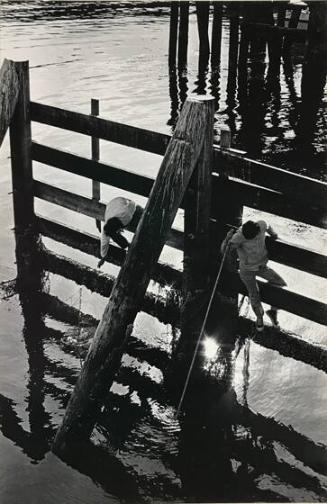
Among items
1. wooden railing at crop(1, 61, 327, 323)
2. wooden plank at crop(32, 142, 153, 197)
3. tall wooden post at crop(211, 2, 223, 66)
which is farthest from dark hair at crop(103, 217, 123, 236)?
tall wooden post at crop(211, 2, 223, 66)

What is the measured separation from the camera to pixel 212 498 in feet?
17.9

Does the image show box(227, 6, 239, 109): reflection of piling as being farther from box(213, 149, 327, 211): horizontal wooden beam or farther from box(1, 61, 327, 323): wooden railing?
box(213, 149, 327, 211): horizontal wooden beam

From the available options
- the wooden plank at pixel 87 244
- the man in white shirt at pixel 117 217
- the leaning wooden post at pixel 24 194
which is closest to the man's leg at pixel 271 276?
the wooden plank at pixel 87 244

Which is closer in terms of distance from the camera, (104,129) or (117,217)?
(117,217)

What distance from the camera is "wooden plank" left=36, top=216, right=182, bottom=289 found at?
7.59 metres

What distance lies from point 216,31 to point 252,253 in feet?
56.2

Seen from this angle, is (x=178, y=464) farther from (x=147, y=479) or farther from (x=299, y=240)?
(x=299, y=240)

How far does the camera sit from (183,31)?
22.2 meters

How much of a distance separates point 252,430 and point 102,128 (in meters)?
4.10

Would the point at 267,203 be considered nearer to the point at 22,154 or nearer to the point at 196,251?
the point at 196,251

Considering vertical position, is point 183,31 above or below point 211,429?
above

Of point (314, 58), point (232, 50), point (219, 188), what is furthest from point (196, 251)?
point (232, 50)

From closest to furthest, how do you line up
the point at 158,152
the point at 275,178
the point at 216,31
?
the point at 275,178 < the point at 158,152 < the point at 216,31

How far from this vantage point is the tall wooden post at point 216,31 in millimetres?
21000
